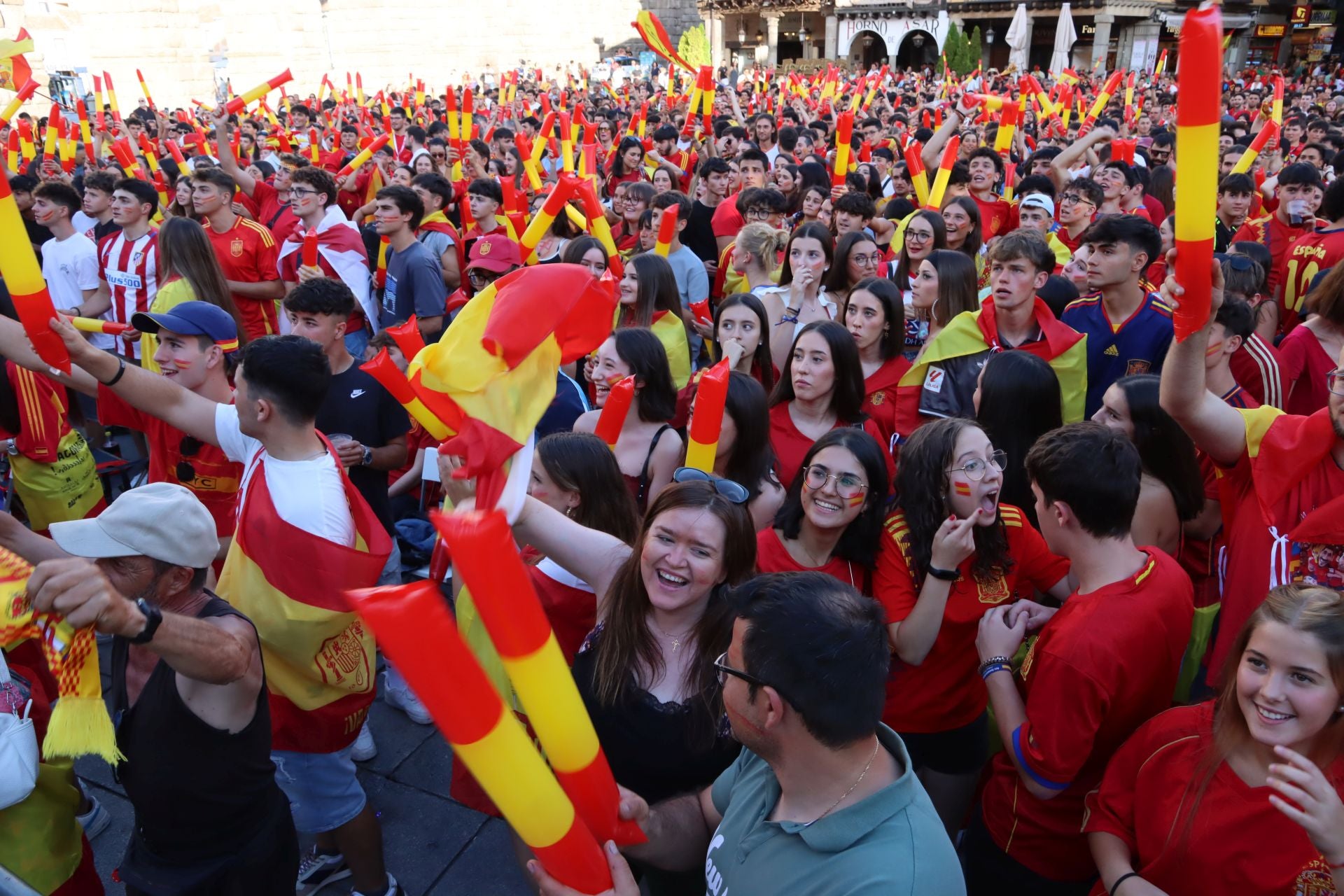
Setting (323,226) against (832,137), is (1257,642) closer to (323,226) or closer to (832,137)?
(323,226)

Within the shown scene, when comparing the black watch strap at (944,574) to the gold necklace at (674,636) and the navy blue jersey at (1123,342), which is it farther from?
the navy blue jersey at (1123,342)

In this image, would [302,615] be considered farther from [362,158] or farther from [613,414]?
[362,158]

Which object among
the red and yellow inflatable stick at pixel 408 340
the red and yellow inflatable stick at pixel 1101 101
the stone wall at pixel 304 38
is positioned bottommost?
the red and yellow inflatable stick at pixel 408 340

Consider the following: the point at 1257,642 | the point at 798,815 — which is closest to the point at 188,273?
the point at 798,815

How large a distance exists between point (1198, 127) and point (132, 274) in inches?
230

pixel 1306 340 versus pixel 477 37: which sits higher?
pixel 477 37

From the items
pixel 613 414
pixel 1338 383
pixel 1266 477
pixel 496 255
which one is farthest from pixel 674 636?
pixel 496 255

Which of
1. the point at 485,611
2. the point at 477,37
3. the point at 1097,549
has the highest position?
the point at 477,37

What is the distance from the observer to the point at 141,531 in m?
2.10

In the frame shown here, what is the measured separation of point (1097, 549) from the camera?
224cm

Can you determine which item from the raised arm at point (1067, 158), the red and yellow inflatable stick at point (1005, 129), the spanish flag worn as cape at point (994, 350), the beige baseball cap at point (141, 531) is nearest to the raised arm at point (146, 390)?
the beige baseball cap at point (141, 531)

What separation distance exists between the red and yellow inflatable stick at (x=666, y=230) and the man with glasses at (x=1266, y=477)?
10.7 feet

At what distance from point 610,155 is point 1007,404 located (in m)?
9.33

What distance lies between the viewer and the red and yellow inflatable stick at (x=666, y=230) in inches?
205
